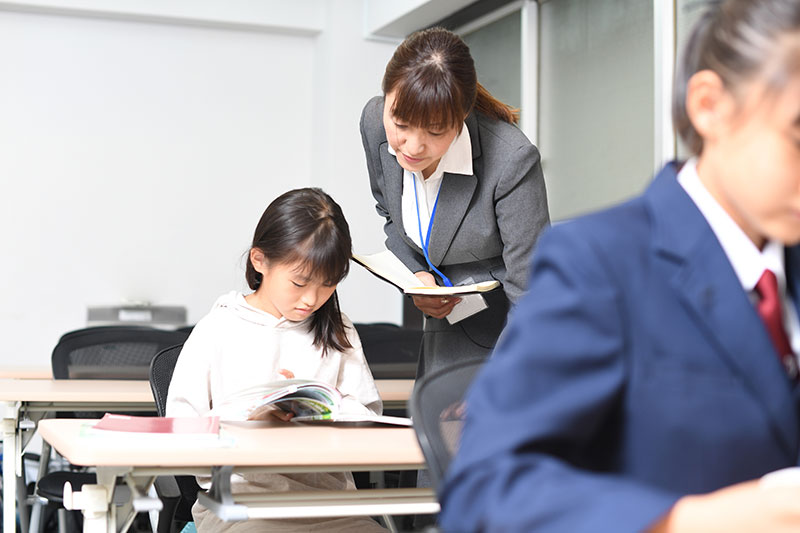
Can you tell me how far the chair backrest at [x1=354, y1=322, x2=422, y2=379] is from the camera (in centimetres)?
343

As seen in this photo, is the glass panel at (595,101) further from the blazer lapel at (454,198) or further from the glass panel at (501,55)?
the blazer lapel at (454,198)

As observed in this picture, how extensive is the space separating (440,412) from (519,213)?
3.13ft

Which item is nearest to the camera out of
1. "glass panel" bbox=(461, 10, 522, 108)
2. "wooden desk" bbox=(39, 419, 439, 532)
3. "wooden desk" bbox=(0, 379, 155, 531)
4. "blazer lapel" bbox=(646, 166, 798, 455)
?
"blazer lapel" bbox=(646, 166, 798, 455)

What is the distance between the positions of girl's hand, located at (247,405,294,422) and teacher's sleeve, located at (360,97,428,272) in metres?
0.53

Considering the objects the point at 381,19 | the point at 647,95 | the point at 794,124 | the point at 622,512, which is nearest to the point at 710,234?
the point at 794,124

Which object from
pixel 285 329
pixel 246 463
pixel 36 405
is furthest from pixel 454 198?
pixel 36 405

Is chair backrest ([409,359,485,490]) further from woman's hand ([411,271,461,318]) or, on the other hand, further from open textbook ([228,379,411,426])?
woman's hand ([411,271,461,318])

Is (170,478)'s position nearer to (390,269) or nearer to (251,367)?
(251,367)

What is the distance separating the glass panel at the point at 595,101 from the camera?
11.5ft

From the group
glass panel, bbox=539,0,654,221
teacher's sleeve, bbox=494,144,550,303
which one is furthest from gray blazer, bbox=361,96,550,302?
glass panel, bbox=539,0,654,221

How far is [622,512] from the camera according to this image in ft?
1.88

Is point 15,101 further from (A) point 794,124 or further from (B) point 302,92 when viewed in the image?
(A) point 794,124

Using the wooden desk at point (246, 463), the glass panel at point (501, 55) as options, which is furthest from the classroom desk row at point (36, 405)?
the glass panel at point (501, 55)

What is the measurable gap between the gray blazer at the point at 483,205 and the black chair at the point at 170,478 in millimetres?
576
